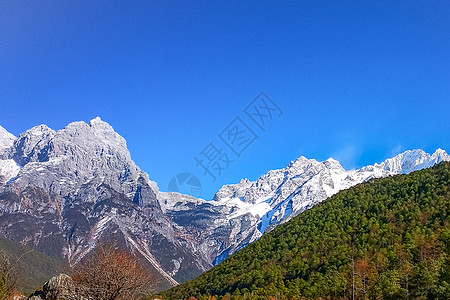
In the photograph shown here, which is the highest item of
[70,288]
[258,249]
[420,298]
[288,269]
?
[258,249]

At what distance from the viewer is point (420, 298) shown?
6619cm

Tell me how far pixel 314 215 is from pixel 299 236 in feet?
32.5

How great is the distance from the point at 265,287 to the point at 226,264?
35.5 m

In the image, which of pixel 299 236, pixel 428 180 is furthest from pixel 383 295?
pixel 428 180

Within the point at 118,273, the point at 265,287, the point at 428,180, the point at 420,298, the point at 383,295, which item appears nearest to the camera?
the point at 118,273

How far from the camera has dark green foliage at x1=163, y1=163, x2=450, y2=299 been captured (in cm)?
7450

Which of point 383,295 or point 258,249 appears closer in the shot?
point 383,295

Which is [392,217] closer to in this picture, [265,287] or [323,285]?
[323,285]

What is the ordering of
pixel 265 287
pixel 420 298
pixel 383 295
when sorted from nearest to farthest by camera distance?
pixel 420 298 → pixel 383 295 → pixel 265 287

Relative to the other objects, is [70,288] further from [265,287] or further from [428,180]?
[428,180]

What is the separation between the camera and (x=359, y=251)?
94000 mm

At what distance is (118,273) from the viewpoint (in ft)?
114

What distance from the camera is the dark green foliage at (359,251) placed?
244ft

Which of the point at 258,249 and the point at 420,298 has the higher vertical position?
the point at 258,249
